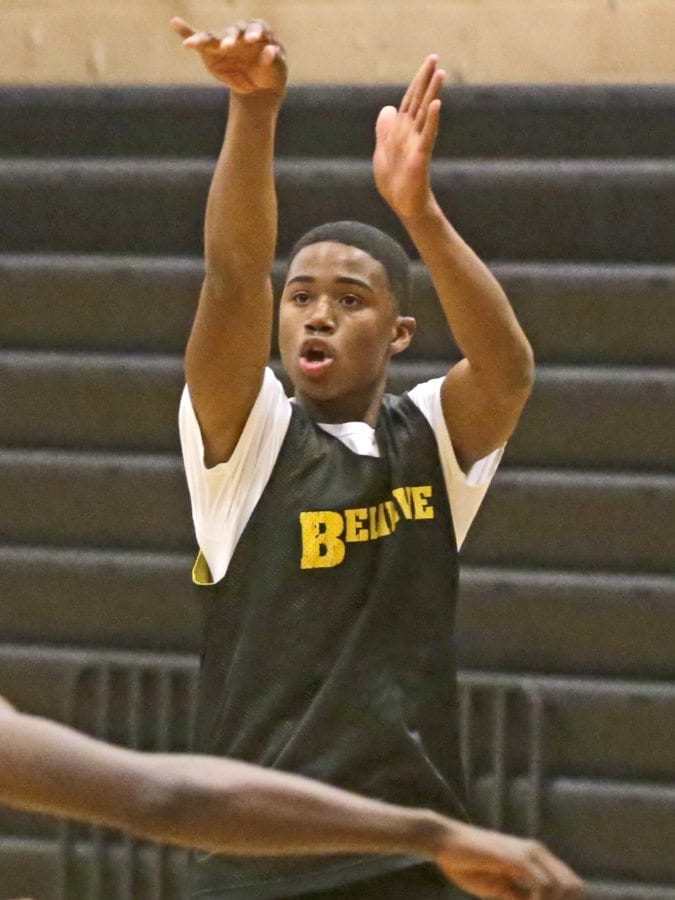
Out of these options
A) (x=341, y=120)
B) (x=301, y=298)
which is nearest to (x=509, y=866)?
(x=301, y=298)

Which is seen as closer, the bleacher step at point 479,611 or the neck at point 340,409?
the neck at point 340,409

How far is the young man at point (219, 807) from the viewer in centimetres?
147

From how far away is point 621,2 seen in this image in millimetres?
4359

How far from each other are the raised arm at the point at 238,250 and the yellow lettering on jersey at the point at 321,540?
0.57 feet

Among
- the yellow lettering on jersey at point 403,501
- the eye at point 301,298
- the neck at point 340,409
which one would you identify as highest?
the eye at point 301,298

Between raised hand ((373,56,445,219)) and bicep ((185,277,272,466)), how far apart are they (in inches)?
11.6

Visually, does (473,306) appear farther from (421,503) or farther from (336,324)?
(421,503)

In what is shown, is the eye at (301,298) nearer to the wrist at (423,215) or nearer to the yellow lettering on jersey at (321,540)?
the wrist at (423,215)

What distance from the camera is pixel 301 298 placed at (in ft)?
9.00

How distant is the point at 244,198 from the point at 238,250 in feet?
0.26

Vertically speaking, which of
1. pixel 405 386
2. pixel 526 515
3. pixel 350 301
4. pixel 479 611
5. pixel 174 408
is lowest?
pixel 479 611

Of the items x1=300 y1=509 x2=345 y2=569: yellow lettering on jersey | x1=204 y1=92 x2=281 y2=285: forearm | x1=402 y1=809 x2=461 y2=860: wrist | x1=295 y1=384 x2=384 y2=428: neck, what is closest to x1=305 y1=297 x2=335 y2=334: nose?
x1=295 y1=384 x2=384 y2=428: neck

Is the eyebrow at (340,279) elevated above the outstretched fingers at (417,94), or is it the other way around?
the outstretched fingers at (417,94)

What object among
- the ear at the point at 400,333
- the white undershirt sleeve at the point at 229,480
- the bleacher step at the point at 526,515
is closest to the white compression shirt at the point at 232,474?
the white undershirt sleeve at the point at 229,480
